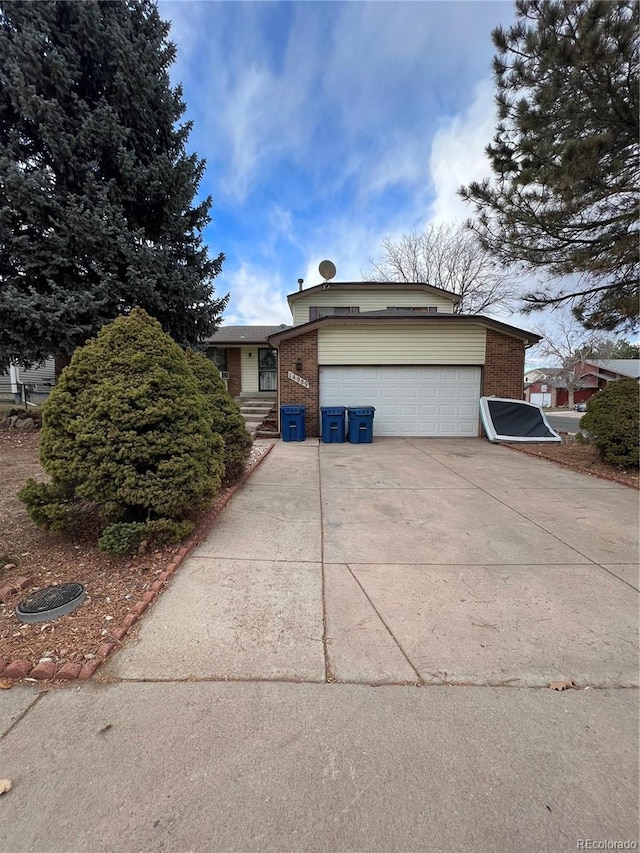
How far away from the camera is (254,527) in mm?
3959

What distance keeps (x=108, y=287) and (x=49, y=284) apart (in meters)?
1.15

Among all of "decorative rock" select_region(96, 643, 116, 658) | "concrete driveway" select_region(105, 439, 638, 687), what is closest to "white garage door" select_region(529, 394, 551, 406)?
"concrete driveway" select_region(105, 439, 638, 687)

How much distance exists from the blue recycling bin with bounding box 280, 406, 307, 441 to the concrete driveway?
4.39 meters

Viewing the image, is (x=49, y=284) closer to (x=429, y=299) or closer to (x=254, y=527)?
(x=254, y=527)

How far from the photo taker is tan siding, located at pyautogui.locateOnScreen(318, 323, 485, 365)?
9.93 m

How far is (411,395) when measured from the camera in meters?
10.2

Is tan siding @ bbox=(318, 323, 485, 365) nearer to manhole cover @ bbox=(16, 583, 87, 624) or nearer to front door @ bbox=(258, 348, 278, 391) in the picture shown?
front door @ bbox=(258, 348, 278, 391)

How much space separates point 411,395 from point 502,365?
262 centimetres

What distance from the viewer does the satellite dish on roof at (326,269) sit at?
13.9 m

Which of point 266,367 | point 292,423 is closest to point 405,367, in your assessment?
point 292,423

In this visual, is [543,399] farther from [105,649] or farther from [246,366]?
[105,649]

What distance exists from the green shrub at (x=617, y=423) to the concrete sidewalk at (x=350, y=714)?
396 cm

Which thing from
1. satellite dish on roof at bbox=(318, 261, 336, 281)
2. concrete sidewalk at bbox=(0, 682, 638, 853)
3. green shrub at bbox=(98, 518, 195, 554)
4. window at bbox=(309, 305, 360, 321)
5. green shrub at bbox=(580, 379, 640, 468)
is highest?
satellite dish on roof at bbox=(318, 261, 336, 281)


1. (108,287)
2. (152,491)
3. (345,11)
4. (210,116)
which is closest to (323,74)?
(345,11)
